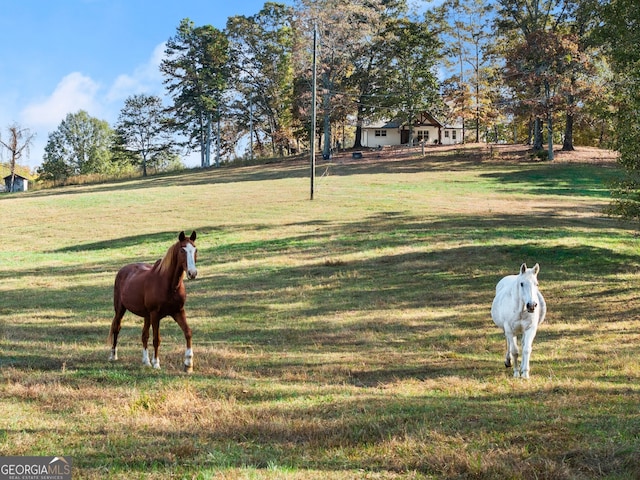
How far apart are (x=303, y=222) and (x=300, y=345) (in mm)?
20320

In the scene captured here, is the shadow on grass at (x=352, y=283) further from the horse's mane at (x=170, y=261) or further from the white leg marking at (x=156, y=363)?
the horse's mane at (x=170, y=261)

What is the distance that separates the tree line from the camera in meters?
55.4

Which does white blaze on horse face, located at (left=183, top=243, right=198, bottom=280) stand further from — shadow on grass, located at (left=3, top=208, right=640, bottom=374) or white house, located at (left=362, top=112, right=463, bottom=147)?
white house, located at (left=362, top=112, right=463, bottom=147)

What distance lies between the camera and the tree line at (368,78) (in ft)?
182

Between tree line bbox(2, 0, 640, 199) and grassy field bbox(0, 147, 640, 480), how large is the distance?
24.2 m

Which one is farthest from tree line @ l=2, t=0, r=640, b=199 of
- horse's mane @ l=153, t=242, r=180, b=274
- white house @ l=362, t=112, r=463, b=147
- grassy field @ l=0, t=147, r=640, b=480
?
horse's mane @ l=153, t=242, r=180, b=274

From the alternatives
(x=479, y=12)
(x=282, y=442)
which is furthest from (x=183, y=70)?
(x=282, y=442)

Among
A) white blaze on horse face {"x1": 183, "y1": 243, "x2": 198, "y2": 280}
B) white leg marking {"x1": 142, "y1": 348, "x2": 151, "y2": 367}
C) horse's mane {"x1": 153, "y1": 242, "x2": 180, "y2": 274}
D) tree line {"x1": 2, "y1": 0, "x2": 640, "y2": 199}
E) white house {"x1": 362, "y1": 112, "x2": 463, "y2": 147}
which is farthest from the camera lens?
white house {"x1": 362, "y1": 112, "x2": 463, "y2": 147}

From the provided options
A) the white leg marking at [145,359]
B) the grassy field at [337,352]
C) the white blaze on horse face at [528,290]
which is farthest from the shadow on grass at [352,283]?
the white blaze on horse face at [528,290]

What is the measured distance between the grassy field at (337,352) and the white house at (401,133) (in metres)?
54.0

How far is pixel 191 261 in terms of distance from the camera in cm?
901

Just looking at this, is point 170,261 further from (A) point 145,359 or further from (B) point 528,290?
(B) point 528,290

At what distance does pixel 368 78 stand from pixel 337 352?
6842cm

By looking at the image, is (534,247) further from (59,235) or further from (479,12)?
(479,12)
